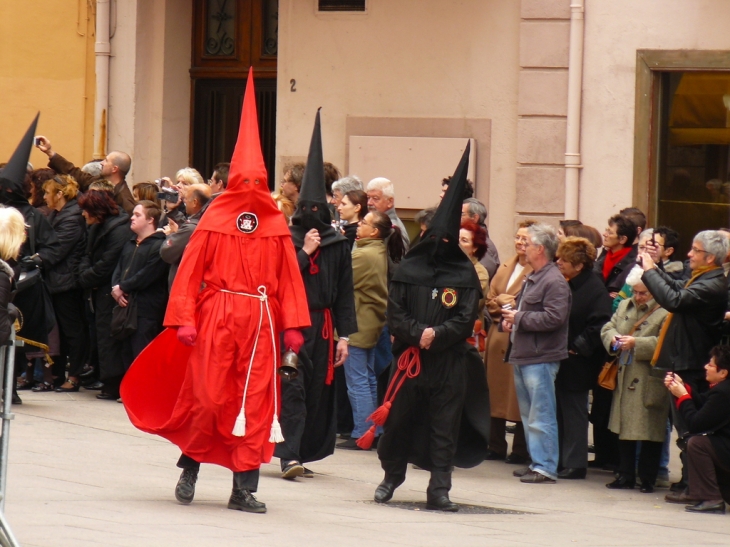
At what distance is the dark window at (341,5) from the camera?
47.9 feet

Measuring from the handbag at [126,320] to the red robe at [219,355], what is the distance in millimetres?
3740

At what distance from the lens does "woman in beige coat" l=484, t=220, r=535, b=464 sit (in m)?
10.2

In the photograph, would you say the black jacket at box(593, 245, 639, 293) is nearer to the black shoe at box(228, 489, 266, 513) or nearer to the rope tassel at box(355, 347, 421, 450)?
the rope tassel at box(355, 347, 421, 450)

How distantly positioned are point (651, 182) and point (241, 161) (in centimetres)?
648

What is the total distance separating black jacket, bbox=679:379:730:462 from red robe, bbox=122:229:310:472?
268cm

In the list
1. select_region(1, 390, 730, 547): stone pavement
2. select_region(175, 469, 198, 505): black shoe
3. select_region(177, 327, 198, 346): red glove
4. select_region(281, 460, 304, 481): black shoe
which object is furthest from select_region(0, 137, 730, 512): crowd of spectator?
select_region(175, 469, 198, 505): black shoe

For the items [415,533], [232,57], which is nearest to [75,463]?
[415,533]

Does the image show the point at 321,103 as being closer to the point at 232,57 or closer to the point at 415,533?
the point at 232,57

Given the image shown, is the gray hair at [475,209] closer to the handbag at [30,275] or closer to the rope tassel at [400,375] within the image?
the rope tassel at [400,375]

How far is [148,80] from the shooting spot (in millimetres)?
16047

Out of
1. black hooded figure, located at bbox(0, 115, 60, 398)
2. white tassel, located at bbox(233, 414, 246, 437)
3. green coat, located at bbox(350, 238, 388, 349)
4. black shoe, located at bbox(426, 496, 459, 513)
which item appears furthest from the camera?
black hooded figure, located at bbox(0, 115, 60, 398)

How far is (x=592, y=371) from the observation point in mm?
9859

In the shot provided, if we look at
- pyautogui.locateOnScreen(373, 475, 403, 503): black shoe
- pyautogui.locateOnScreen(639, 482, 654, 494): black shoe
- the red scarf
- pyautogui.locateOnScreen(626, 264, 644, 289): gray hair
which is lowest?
pyautogui.locateOnScreen(639, 482, 654, 494): black shoe

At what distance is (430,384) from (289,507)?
45.8 inches
